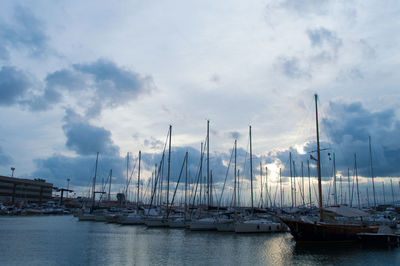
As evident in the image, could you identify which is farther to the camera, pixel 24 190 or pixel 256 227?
pixel 24 190

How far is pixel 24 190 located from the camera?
154750mm

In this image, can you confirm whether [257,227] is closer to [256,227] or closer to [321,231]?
[256,227]

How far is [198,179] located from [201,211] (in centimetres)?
949

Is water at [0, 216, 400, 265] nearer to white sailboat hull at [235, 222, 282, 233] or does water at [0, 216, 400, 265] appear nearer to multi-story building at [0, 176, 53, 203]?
white sailboat hull at [235, 222, 282, 233]

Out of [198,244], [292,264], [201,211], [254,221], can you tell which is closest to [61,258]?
[198,244]

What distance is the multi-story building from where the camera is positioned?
146 meters

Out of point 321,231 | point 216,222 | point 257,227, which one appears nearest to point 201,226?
point 216,222

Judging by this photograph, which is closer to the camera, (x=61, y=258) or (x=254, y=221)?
(x=61, y=258)

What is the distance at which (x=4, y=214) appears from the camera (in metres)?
111

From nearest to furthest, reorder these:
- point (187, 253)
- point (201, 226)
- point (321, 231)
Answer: point (187, 253), point (321, 231), point (201, 226)

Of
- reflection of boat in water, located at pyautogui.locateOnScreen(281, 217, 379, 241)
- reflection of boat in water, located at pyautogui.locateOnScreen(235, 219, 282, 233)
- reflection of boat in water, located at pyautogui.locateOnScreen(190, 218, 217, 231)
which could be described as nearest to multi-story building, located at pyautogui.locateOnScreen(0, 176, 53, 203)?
reflection of boat in water, located at pyautogui.locateOnScreen(190, 218, 217, 231)

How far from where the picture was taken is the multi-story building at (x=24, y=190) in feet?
479

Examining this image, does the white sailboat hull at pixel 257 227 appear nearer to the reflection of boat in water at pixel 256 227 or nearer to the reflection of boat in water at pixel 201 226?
the reflection of boat in water at pixel 256 227

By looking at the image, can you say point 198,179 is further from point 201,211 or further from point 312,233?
point 312,233
